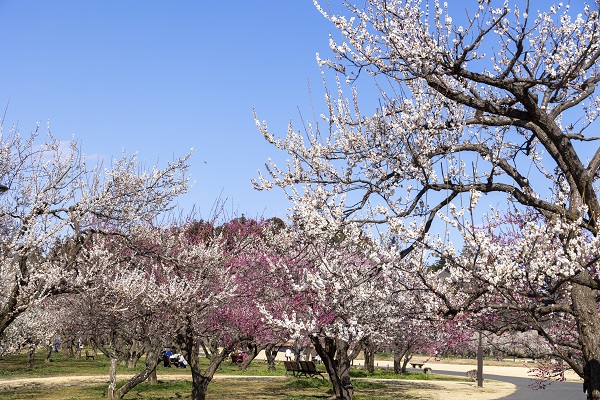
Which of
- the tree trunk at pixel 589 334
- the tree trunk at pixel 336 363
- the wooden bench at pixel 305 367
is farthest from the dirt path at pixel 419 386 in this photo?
the tree trunk at pixel 589 334

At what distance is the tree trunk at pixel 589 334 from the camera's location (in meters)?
7.31

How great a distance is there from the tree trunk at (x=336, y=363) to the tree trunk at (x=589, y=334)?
849 cm

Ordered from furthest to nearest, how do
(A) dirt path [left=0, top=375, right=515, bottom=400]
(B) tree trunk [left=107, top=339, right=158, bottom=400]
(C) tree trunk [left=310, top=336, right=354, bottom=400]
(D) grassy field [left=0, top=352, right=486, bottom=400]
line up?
1. (A) dirt path [left=0, top=375, right=515, bottom=400]
2. (D) grassy field [left=0, top=352, right=486, bottom=400]
3. (B) tree trunk [left=107, top=339, right=158, bottom=400]
4. (C) tree trunk [left=310, top=336, right=354, bottom=400]

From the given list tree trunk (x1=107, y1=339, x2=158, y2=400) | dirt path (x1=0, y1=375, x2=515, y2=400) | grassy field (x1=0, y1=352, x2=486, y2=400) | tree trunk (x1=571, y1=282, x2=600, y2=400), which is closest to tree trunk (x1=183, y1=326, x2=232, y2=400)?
tree trunk (x1=107, y1=339, x2=158, y2=400)

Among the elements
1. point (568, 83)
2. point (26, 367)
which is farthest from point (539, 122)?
point (26, 367)

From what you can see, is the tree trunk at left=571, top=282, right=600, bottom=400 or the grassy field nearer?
the tree trunk at left=571, top=282, right=600, bottom=400

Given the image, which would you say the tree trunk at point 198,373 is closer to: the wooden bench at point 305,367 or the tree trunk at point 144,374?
the tree trunk at point 144,374

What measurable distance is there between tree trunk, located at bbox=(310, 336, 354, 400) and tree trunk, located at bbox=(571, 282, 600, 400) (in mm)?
8492

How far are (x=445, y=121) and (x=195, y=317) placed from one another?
9721 mm

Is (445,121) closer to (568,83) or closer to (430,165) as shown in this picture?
(430,165)

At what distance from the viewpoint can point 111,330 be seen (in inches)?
714

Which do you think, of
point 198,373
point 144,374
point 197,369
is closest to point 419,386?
point 197,369

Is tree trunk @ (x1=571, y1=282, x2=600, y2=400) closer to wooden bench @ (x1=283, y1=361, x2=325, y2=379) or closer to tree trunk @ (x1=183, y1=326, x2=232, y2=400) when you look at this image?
tree trunk @ (x1=183, y1=326, x2=232, y2=400)

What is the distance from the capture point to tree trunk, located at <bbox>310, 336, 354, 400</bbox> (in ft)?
54.8
